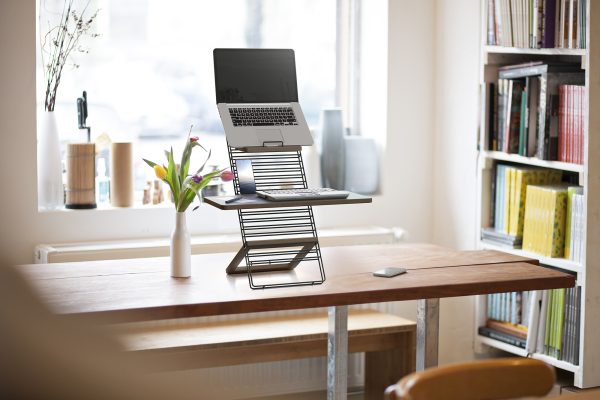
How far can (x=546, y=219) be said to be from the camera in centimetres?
325

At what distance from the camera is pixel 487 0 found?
3461mm

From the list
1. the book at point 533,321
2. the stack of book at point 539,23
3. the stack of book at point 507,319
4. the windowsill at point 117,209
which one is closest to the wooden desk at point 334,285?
the book at point 533,321

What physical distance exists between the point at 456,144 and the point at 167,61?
1312mm

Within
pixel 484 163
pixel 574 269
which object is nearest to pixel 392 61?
pixel 484 163

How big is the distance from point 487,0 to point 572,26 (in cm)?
49

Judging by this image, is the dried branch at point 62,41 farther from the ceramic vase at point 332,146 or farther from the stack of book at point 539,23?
the stack of book at point 539,23

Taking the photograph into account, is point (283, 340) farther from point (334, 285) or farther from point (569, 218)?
point (569, 218)

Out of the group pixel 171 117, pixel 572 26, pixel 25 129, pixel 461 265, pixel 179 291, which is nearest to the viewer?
pixel 179 291

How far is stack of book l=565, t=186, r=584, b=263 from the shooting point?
10.2 ft

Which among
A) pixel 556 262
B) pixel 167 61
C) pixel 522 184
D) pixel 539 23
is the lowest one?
pixel 556 262

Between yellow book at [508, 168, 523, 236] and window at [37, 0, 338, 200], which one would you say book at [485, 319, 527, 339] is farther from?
window at [37, 0, 338, 200]

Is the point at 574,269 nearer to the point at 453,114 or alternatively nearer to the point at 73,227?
the point at 453,114

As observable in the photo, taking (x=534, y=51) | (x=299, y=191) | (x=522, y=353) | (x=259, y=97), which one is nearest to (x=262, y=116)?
(x=259, y=97)

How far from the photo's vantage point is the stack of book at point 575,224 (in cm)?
310
